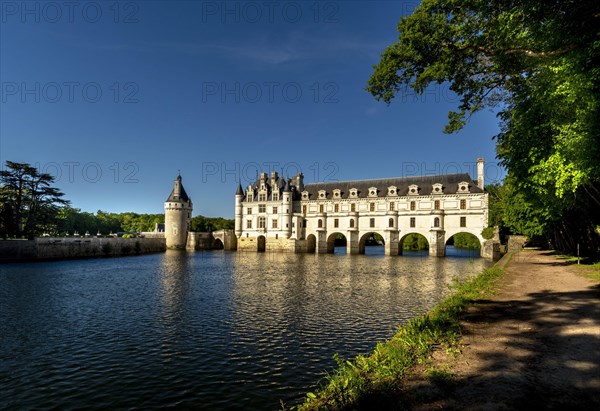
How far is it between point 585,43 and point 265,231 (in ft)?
221

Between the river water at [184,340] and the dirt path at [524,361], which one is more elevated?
the dirt path at [524,361]

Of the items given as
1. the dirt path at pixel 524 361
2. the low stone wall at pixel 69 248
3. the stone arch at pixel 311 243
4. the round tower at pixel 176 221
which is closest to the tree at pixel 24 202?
the low stone wall at pixel 69 248

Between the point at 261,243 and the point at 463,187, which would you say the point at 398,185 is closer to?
the point at 463,187

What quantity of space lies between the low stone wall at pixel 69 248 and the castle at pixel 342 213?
15.0m

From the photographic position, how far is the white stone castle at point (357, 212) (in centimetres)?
5575

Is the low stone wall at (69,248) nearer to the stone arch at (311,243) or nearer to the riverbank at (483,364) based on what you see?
the stone arch at (311,243)

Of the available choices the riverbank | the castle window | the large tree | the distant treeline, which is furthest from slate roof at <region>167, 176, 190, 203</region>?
the riverbank

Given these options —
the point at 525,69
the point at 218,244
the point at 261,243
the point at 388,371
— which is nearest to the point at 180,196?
the point at 218,244

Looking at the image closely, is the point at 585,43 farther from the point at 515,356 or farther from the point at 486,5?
the point at 515,356

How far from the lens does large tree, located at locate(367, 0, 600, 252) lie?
1187cm

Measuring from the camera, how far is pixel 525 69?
15.1 metres

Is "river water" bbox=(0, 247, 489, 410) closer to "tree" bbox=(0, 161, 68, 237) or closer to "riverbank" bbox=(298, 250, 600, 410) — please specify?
"riverbank" bbox=(298, 250, 600, 410)

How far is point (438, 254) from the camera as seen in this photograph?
2164 inches

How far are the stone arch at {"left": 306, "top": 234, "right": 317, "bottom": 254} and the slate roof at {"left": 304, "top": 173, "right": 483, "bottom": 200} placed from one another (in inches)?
319
